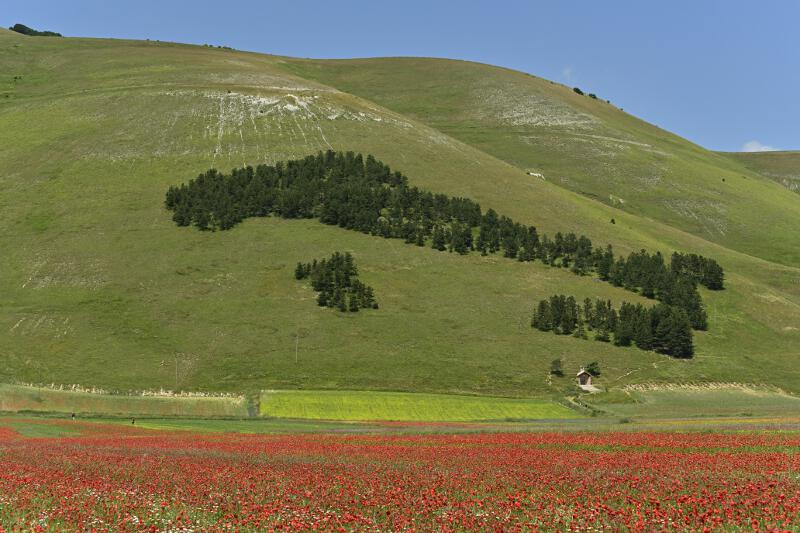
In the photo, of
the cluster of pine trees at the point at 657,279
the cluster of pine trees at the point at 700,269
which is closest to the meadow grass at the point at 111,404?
the cluster of pine trees at the point at 657,279

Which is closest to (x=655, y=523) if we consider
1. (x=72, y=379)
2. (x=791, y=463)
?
(x=791, y=463)

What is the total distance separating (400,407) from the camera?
292 feet

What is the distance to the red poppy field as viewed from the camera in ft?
57.0

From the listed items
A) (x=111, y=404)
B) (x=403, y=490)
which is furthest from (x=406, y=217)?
(x=403, y=490)

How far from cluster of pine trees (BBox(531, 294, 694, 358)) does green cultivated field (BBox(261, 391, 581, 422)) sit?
30227 millimetres

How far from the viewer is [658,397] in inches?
3910

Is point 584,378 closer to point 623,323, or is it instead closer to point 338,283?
point 623,323

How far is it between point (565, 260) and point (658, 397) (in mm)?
56315

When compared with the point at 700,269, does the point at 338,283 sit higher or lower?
lower

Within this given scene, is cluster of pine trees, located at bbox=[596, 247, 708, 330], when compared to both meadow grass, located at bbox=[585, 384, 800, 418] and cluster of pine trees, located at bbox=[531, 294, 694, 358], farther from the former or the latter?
meadow grass, located at bbox=[585, 384, 800, 418]

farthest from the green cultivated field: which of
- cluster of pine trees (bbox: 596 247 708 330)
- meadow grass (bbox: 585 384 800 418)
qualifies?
cluster of pine trees (bbox: 596 247 708 330)

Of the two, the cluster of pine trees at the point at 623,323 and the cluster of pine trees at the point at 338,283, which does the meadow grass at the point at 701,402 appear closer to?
the cluster of pine trees at the point at 623,323

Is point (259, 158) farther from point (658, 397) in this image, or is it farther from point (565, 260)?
point (658, 397)

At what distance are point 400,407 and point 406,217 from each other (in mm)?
78939
